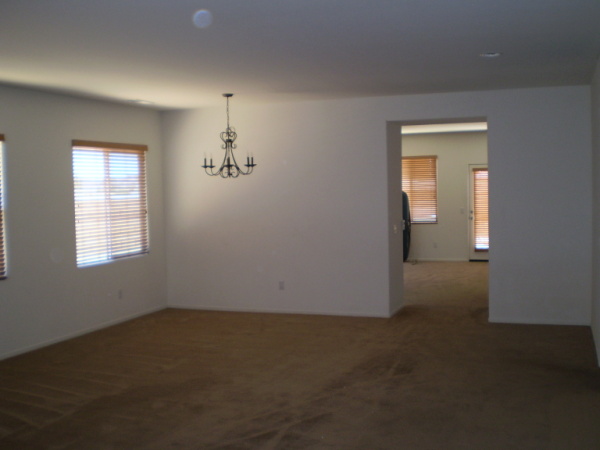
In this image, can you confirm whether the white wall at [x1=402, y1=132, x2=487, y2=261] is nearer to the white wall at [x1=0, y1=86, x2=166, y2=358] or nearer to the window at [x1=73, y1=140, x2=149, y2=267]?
the window at [x1=73, y1=140, x2=149, y2=267]

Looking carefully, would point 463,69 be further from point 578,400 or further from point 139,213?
point 139,213

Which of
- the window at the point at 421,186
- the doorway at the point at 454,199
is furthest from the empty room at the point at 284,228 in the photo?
the window at the point at 421,186

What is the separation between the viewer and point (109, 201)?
274 inches

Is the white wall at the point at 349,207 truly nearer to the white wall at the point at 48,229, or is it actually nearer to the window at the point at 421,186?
the white wall at the point at 48,229

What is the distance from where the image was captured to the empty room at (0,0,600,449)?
12.4 feet

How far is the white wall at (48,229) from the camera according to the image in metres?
5.68

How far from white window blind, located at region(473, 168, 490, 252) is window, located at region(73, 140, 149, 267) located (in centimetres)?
685

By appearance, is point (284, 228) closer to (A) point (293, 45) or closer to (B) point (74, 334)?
(B) point (74, 334)

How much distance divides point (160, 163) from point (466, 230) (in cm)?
653

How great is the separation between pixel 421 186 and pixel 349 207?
5444 millimetres

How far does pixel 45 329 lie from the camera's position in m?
6.03

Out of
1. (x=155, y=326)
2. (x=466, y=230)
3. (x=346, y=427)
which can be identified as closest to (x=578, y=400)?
(x=346, y=427)

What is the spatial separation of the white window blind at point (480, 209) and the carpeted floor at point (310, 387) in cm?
529

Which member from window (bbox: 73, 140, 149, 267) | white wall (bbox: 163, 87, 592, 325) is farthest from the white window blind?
window (bbox: 73, 140, 149, 267)
